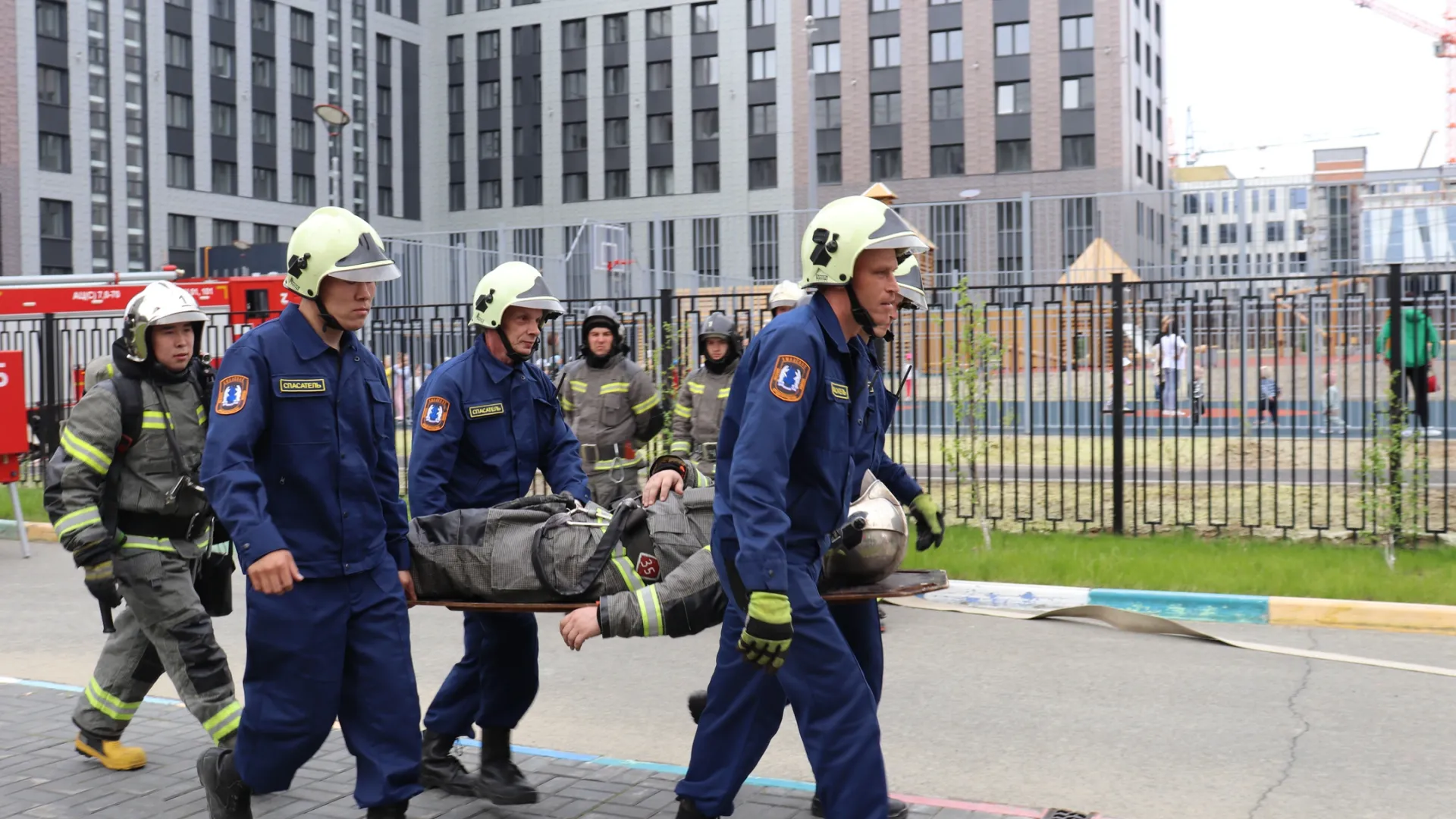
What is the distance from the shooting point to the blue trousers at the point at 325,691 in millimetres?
4012

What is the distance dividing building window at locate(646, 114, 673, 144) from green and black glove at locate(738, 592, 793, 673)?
6183 cm

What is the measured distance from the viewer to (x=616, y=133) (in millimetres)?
65562

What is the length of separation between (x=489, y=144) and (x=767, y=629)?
2684 inches

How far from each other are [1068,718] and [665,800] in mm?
2238

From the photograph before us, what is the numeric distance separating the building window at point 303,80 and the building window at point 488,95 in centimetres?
871

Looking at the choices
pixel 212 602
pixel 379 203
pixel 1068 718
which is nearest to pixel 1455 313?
pixel 1068 718

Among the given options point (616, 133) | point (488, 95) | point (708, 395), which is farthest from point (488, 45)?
point (708, 395)

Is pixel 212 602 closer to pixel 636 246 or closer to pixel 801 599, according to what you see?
pixel 801 599

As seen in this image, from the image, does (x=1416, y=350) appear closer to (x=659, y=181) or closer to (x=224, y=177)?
(x=659, y=181)

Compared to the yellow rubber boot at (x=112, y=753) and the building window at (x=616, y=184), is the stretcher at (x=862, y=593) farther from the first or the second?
the building window at (x=616, y=184)

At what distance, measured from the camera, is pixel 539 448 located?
5383mm

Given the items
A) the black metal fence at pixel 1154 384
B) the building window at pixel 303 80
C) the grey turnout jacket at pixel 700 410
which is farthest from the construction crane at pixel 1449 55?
the grey turnout jacket at pixel 700 410

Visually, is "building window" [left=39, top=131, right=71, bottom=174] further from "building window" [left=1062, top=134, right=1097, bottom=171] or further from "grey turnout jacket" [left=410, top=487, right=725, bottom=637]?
"grey turnout jacket" [left=410, top=487, right=725, bottom=637]

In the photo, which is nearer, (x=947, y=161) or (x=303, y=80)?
(x=947, y=161)
